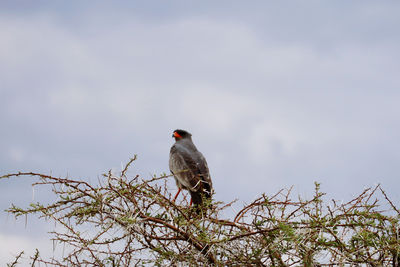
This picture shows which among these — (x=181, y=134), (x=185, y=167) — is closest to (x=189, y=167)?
(x=185, y=167)

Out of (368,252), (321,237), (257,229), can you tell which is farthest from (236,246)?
(368,252)

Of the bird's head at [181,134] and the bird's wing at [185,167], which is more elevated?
the bird's head at [181,134]

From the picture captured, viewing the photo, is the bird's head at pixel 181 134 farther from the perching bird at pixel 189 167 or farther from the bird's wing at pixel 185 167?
the bird's wing at pixel 185 167

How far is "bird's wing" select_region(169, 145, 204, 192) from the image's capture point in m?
6.19

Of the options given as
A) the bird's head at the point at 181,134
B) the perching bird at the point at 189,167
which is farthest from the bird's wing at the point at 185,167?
the bird's head at the point at 181,134

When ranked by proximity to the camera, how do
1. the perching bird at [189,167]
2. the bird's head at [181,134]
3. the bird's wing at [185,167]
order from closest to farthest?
the perching bird at [189,167] → the bird's wing at [185,167] → the bird's head at [181,134]

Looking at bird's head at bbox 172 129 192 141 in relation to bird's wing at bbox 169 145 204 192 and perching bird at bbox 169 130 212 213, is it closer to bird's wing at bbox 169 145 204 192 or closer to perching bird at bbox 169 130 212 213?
perching bird at bbox 169 130 212 213

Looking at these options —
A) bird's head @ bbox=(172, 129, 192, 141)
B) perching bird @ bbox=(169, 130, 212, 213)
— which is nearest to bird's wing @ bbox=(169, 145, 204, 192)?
perching bird @ bbox=(169, 130, 212, 213)

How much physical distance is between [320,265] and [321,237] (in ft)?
0.83

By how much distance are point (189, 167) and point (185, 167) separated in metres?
0.07

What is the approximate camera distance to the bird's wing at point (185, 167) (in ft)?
20.3

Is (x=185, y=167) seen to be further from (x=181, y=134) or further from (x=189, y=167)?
(x=181, y=134)

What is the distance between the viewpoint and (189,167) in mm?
6578

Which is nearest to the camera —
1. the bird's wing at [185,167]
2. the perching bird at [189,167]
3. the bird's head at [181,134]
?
the perching bird at [189,167]
